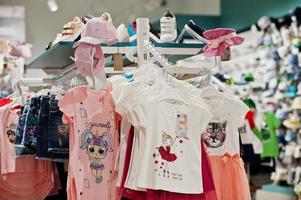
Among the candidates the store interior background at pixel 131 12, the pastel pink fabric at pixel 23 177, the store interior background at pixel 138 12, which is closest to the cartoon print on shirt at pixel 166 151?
the pastel pink fabric at pixel 23 177

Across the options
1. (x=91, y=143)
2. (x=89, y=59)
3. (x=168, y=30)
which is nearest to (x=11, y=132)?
(x=91, y=143)

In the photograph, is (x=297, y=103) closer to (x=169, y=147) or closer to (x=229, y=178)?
(x=229, y=178)

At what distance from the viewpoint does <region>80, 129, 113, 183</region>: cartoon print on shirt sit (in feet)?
8.70

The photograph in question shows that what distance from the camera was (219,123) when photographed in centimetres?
287

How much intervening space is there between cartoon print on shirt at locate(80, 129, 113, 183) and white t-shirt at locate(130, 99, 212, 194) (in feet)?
1.29

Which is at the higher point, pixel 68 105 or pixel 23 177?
pixel 68 105

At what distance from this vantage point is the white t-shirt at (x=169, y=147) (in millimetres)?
2299

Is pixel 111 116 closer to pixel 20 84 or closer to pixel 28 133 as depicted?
pixel 28 133

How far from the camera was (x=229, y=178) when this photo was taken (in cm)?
284

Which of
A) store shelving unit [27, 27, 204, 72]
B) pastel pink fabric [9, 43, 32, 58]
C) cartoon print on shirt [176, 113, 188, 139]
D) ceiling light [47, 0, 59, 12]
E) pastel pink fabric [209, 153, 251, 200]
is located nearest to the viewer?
cartoon print on shirt [176, 113, 188, 139]

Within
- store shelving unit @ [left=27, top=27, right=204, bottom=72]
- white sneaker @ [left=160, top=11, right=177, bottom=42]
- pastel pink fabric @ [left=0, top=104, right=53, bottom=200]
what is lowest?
pastel pink fabric @ [left=0, top=104, right=53, bottom=200]

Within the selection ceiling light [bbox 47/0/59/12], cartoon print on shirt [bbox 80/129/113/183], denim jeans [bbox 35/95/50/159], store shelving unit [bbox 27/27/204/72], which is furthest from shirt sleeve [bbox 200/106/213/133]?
ceiling light [bbox 47/0/59/12]

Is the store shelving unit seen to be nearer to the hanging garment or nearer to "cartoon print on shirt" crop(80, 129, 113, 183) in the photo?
the hanging garment

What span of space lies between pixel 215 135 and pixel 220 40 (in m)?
0.53
